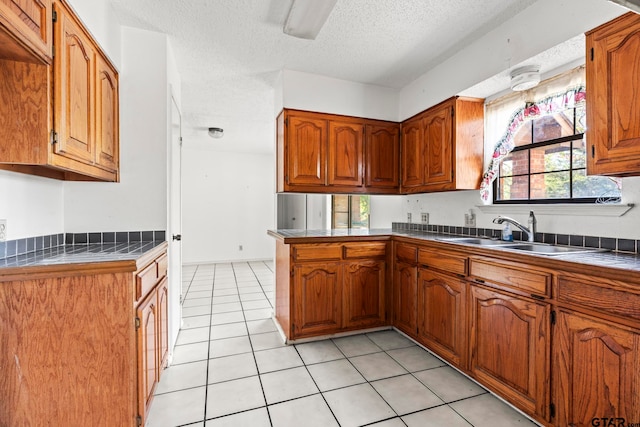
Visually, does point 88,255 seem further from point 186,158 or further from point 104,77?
point 186,158

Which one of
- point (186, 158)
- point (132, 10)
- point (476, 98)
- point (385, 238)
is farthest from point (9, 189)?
point (186, 158)

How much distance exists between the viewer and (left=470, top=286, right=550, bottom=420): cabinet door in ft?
4.91

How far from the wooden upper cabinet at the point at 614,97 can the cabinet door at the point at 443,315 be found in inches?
40.4

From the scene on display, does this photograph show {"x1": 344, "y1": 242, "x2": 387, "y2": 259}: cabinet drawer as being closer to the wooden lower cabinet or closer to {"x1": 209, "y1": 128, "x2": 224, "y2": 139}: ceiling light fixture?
the wooden lower cabinet

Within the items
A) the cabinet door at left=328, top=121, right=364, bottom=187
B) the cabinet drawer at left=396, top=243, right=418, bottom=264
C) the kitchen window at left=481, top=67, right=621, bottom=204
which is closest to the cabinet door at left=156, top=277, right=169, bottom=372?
the cabinet door at left=328, top=121, right=364, bottom=187

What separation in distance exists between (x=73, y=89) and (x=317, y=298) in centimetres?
212

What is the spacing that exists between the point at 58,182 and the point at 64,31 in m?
Result: 1.02

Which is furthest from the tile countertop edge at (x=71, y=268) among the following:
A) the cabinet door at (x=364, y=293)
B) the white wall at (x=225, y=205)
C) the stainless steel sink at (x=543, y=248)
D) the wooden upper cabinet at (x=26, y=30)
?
the white wall at (x=225, y=205)

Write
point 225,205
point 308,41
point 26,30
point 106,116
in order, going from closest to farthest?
point 26,30
point 106,116
point 308,41
point 225,205

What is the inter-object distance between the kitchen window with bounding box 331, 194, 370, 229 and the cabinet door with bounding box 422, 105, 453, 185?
129 cm

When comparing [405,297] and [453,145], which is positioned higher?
[453,145]

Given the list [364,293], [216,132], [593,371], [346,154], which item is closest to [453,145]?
[346,154]

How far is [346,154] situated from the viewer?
2947 millimetres

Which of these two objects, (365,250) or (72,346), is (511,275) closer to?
(365,250)
